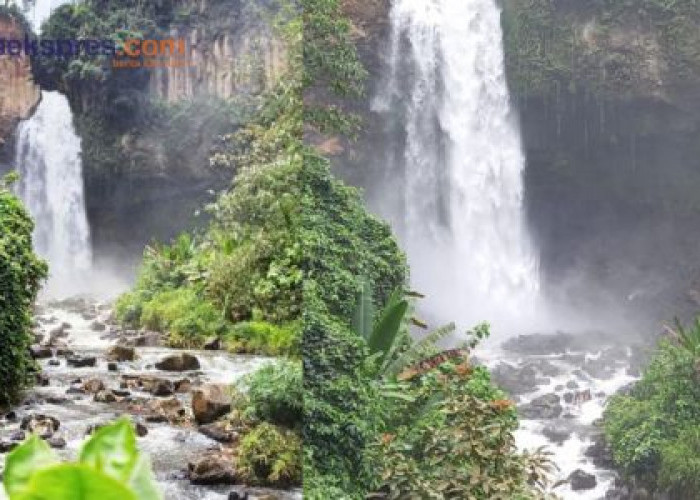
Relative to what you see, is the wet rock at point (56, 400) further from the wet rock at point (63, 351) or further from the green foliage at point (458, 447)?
the green foliage at point (458, 447)

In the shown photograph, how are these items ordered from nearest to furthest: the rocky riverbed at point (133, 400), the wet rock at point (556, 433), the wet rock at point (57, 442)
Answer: the wet rock at point (57, 442) < the rocky riverbed at point (133, 400) < the wet rock at point (556, 433)

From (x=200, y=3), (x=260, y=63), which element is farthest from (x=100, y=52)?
(x=260, y=63)

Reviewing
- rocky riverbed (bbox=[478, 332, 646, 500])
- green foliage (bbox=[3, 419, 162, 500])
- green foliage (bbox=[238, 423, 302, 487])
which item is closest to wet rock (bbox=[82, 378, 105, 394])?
green foliage (bbox=[238, 423, 302, 487])

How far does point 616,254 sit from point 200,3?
2.14 meters

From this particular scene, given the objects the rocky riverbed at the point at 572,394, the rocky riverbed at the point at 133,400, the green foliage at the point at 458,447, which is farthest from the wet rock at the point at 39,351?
the rocky riverbed at the point at 572,394

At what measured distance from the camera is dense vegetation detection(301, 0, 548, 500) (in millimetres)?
3059

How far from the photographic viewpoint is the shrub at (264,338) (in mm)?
3598

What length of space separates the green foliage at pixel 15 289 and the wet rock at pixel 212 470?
2.16 feet

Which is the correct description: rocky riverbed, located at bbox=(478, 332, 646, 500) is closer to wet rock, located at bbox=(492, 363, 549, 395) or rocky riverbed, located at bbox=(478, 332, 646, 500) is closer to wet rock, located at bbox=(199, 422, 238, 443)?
wet rock, located at bbox=(492, 363, 549, 395)

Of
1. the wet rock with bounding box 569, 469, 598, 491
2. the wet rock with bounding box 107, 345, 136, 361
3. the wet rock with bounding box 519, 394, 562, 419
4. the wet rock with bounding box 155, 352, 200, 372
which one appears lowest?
the wet rock with bounding box 569, 469, 598, 491

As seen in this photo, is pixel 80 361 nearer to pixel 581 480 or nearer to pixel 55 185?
pixel 55 185

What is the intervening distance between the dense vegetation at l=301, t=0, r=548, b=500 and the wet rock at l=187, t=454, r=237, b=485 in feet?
1.31

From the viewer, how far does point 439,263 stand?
11.3 feet

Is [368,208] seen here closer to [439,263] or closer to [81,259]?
[439,263]
